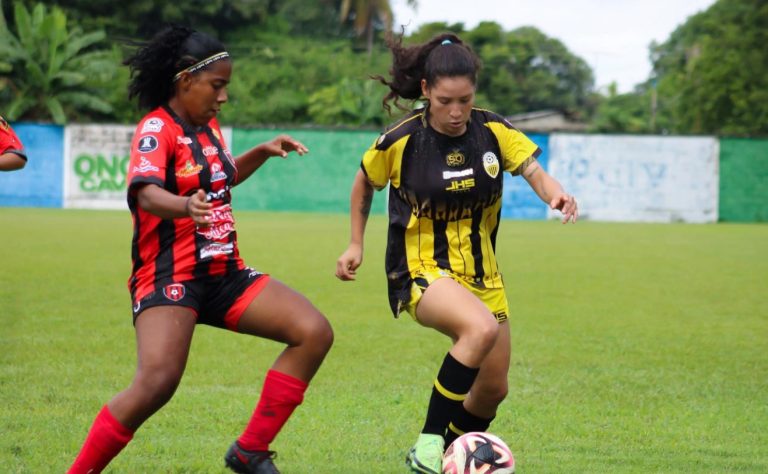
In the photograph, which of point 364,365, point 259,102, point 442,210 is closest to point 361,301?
point 364,365

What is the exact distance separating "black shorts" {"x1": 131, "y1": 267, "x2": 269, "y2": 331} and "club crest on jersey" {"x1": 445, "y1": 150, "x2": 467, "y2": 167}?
40.0 inches

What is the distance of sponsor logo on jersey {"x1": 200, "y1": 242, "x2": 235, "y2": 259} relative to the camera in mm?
4957

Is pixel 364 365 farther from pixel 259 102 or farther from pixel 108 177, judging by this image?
pixel 259 102

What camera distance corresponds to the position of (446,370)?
511 centimetres

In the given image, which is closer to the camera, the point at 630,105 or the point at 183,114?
the point at 183,114

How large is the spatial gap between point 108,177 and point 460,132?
29698mm

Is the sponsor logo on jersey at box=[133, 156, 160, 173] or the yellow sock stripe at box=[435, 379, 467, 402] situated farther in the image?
the yellow sock stripe at box=[435, 379, 467, 402]

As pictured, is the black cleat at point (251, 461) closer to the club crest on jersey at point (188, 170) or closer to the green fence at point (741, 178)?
the club crest on jersey at point (188, 170)

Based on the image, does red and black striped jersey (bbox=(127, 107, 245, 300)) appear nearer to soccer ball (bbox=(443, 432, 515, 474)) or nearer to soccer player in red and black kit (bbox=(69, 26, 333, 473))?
soccer player in red and black kit (bbox=(69, 26, 333, 473))

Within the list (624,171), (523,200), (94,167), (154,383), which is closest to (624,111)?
(624,171)

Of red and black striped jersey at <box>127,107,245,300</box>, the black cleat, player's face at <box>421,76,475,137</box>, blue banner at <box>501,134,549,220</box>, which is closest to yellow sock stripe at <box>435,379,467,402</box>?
the black cleat

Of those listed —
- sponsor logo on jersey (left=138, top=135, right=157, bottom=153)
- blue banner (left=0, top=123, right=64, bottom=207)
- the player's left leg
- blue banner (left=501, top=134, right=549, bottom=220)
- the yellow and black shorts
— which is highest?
sponsor logo on jersey (left=138, top=135, right=157, bottom=153)

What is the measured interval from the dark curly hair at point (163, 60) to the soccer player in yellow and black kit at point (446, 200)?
969mm

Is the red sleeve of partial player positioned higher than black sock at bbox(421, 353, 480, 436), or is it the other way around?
the red sleeve of partial player
